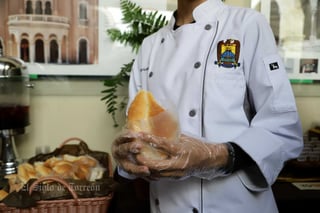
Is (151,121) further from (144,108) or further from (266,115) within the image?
(266,115)

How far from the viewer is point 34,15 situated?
52.4 inches

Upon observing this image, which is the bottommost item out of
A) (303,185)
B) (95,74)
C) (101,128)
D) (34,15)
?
(303,185)

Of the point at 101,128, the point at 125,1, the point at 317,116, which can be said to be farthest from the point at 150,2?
the point at 317,116

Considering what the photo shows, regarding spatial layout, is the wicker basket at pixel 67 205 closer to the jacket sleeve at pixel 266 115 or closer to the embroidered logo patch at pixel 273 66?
the jacket sleeve at pixel 266 115

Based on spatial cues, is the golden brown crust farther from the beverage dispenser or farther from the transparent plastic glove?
the beverage dispenser

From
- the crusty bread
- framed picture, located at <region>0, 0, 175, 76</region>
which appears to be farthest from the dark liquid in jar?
the crusty bread

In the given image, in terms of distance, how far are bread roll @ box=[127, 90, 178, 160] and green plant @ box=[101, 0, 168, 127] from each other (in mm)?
687

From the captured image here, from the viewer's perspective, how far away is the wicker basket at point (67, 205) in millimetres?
880

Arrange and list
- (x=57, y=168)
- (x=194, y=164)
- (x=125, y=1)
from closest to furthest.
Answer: (x=194, y=164), (x=57, y=168), (x=125, y=1)

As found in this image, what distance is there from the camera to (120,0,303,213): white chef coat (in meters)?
0.64

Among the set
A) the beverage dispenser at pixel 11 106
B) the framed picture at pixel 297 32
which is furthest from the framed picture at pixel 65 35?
the framed picture at pixel 297 32

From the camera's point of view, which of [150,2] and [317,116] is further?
[317,116]

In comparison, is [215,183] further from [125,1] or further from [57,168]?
[125,1]

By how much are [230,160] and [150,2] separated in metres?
0.94
